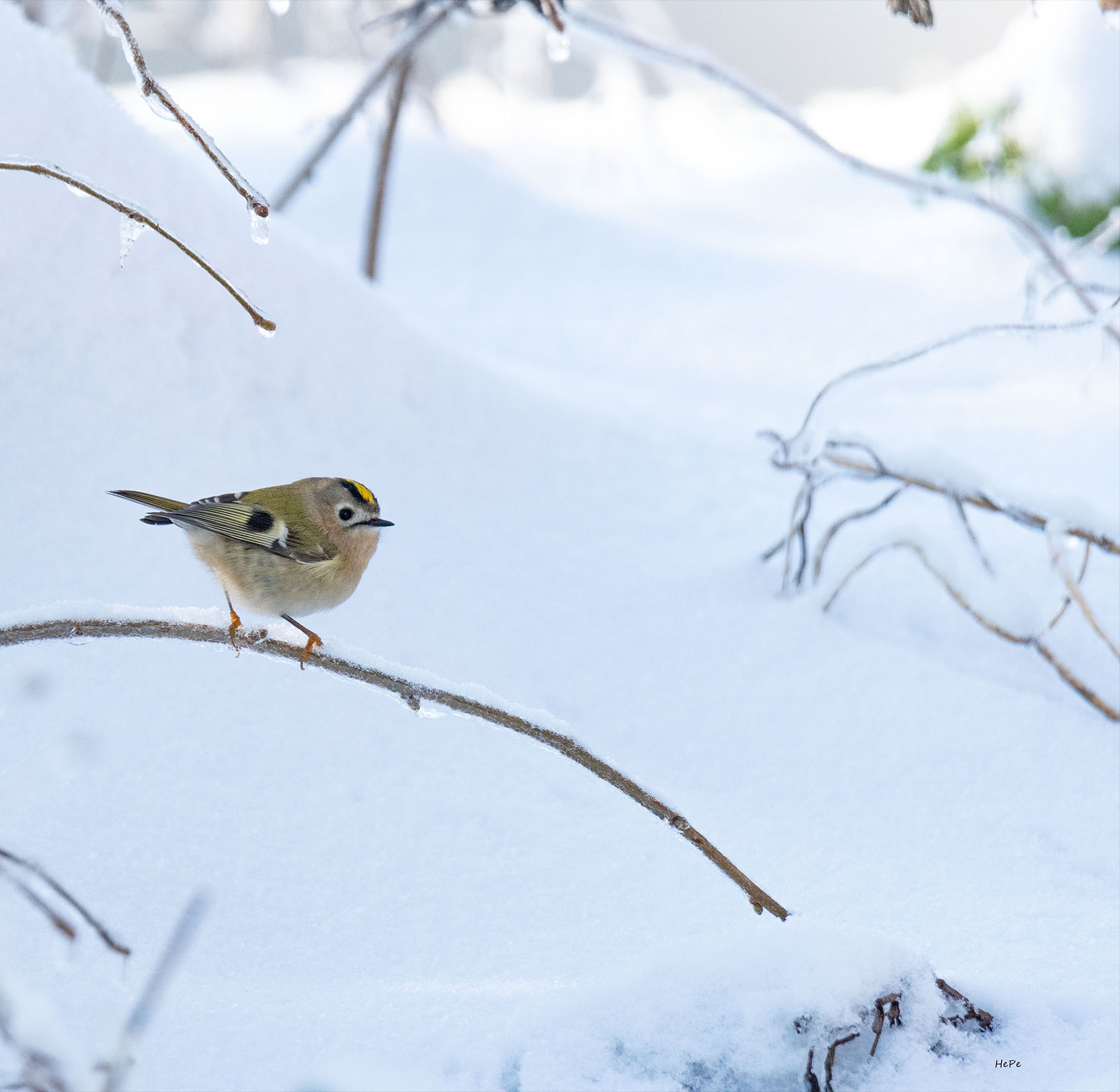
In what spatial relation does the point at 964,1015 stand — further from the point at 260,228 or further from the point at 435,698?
the point at 260,228

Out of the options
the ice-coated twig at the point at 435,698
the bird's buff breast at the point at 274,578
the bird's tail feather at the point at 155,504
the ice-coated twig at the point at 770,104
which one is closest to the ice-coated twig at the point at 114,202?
the ice-coated twig at the point at 435,698

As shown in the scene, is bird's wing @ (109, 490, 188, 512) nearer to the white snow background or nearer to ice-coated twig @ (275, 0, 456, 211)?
the white snow background

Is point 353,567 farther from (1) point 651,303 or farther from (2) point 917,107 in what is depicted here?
(2) point 917,107

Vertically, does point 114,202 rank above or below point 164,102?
below

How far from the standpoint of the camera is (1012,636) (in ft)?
6.89

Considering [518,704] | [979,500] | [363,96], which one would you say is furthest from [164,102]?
[363,96]

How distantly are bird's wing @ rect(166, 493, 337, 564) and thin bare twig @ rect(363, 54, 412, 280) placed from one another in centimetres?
178

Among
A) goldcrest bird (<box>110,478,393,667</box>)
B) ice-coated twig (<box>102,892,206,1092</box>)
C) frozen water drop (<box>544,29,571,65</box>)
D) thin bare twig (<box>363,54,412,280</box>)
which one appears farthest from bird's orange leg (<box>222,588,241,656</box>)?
thin bare twig (<box>363,54,412,280</box>)

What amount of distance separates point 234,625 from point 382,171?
94.1 inches

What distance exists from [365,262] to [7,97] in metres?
1.53

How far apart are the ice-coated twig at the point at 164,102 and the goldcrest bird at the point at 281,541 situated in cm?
81

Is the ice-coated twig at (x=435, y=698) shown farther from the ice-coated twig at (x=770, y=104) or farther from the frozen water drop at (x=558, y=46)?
the ice-coated twig at (x=770, y=104)

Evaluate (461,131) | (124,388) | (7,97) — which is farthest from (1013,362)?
(461,131)

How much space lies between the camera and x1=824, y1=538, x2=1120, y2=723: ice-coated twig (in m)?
1.98
